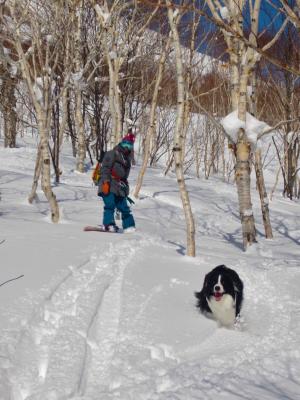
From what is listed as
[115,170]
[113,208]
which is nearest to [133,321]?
[113,208]

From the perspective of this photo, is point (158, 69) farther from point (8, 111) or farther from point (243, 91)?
point (8, 111)

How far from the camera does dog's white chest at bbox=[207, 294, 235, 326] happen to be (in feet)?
15.5

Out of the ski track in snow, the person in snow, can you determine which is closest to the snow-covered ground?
the ski track in snow

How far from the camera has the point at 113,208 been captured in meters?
8.91

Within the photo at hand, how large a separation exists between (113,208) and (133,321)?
4.50 metres

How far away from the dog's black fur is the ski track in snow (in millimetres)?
877

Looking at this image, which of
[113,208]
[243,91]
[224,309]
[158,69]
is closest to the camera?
[224,309]

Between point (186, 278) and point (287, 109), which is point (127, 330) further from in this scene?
point (287, 109)

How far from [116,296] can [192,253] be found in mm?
2205

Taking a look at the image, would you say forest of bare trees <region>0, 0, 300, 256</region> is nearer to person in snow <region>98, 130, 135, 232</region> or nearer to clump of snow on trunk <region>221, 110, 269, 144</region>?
clump of snow on trunk <region>221, 110, 269, 144</region>

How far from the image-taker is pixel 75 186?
13.9m

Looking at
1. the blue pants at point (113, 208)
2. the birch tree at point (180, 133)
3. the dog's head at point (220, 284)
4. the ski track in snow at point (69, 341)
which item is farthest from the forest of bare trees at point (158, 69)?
the ski track in snow at point (69, 341)

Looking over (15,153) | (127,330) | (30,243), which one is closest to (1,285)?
(127,330)

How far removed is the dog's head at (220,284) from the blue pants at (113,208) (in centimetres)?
412
